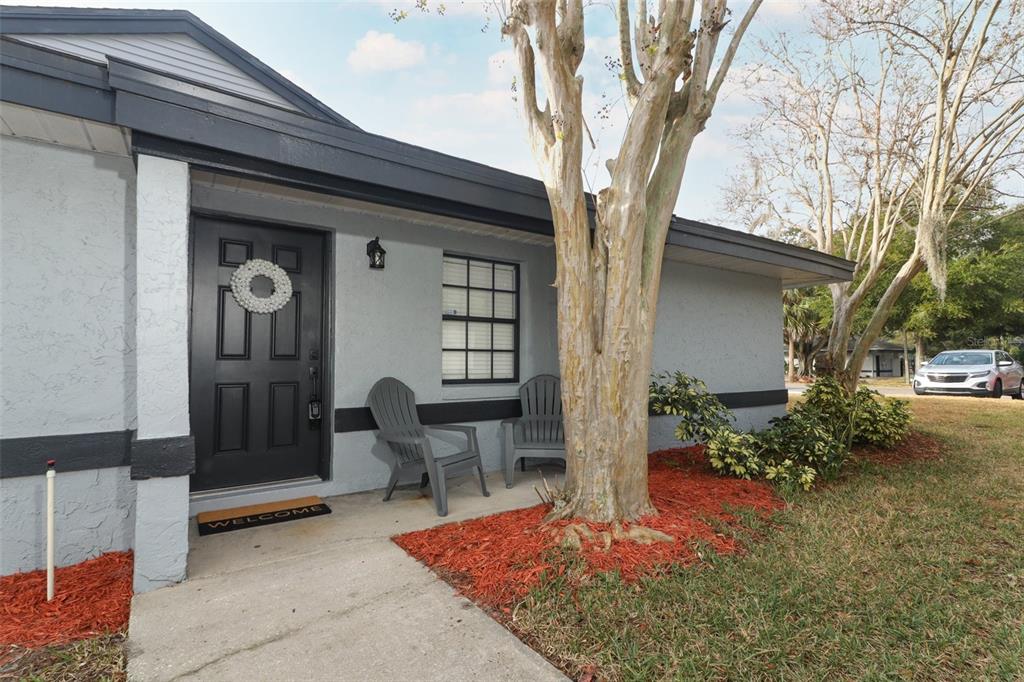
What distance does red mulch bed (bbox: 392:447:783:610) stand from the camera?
2.63 metres

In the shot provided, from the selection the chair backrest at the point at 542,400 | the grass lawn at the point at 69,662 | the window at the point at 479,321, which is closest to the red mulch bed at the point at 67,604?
the grass lawn at the point at 69,662

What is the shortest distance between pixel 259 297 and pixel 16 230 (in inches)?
54.1

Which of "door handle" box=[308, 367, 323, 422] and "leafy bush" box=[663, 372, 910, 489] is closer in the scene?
"door handle" box=[308, 367, 323, 422]

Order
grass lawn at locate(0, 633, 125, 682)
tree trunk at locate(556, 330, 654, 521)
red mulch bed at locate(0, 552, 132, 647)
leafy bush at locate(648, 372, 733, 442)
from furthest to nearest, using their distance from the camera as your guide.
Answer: leafy bush at locate(648, 372, 733, 442) < tree trunk at locate(556, 330, 654, 521) < red mulch bed at locate(0, 552, 132, 647) < grass lawn at locate(0, 633, 125, 682)

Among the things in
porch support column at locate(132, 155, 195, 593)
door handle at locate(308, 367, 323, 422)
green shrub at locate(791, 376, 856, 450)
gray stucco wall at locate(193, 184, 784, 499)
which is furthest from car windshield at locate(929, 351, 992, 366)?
porch support column at locate(132, 155, 195, 593)

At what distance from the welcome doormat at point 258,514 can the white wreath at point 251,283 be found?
1.45 m

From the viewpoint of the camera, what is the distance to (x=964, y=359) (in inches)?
543

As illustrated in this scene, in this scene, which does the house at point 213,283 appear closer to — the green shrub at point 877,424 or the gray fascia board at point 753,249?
the gray fascia board at point 753,249

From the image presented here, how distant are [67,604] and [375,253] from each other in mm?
2860

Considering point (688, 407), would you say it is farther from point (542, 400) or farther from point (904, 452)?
point (904, 452)

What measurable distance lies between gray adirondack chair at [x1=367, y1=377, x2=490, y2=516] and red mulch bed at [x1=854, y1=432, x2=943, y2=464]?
4.53 meters

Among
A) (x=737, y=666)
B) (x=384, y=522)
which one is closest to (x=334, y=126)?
(x=384, y=522)

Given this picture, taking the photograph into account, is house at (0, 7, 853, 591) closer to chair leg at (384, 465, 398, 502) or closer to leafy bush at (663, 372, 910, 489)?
chair leg at (384, 465, 398, 502)

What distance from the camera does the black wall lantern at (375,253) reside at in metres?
4.26
